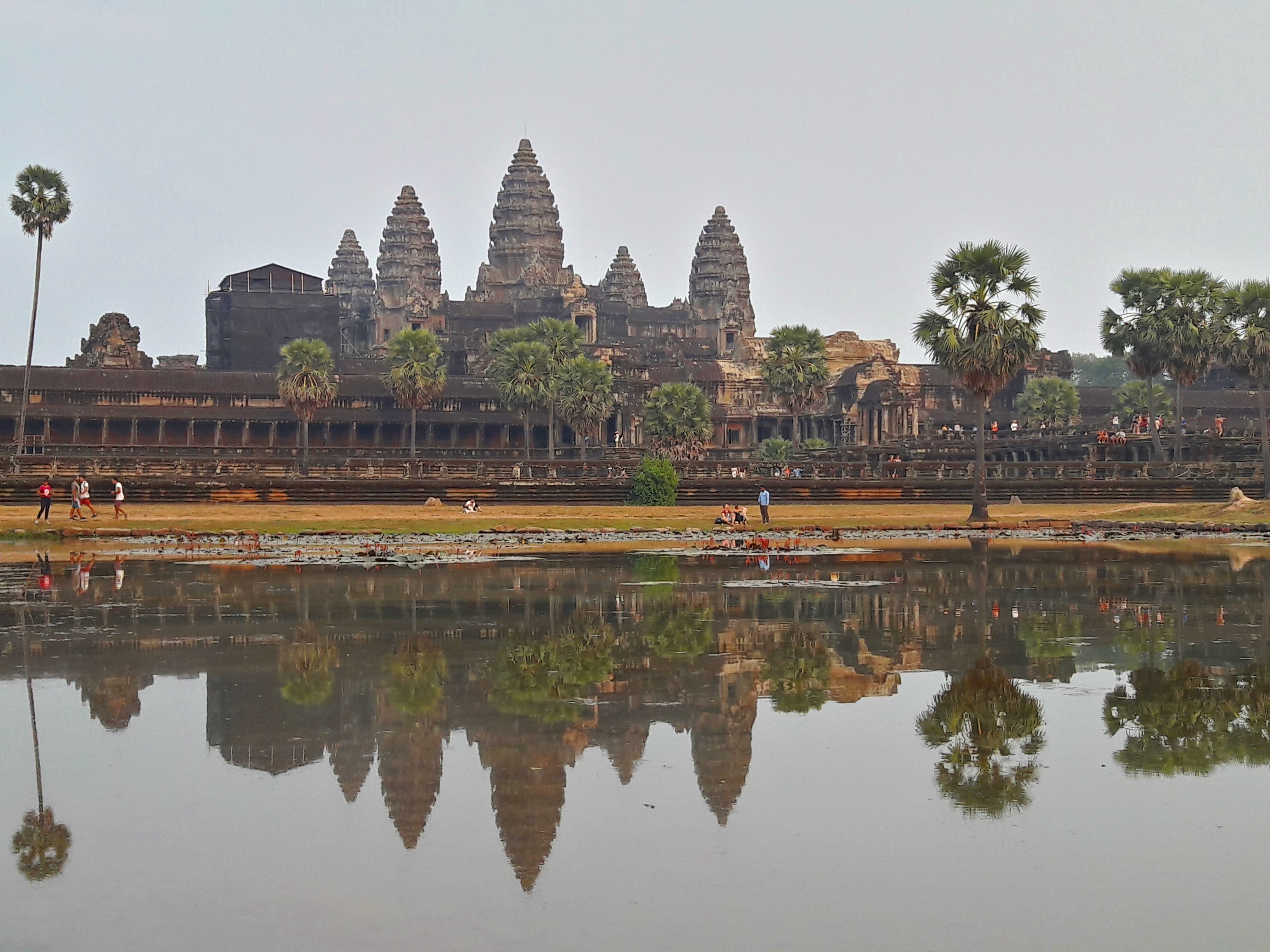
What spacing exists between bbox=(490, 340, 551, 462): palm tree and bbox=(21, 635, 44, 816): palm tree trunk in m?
64.6

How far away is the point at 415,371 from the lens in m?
85.2

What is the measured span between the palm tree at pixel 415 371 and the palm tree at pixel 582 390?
6.94 metres

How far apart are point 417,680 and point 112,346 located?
93.8 metres

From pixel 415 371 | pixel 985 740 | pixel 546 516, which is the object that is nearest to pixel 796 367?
pixel 415 371

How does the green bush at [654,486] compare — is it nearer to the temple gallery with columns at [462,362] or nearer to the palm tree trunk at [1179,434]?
the palm tree trunk at [1179,434]

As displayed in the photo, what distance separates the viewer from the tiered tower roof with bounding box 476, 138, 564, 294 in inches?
5960

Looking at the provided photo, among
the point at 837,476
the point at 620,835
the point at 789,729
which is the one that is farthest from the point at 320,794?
the point at 837,476

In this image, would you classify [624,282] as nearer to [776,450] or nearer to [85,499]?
[776,450]

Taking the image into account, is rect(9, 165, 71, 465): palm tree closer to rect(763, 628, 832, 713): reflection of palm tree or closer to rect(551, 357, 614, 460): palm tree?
rect(551, 357, 614, 460): palm tree

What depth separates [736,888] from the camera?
8.66 meters

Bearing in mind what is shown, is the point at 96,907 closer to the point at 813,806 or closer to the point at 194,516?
the point at 813,806

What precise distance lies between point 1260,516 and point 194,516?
3029 centimetres

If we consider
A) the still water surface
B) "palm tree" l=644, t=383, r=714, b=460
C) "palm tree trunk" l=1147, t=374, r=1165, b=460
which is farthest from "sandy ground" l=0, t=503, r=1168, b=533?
"palm tree" l=644, t=383, r=714, b=460

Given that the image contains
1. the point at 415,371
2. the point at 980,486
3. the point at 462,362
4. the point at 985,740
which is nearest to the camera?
the point at 985,740
